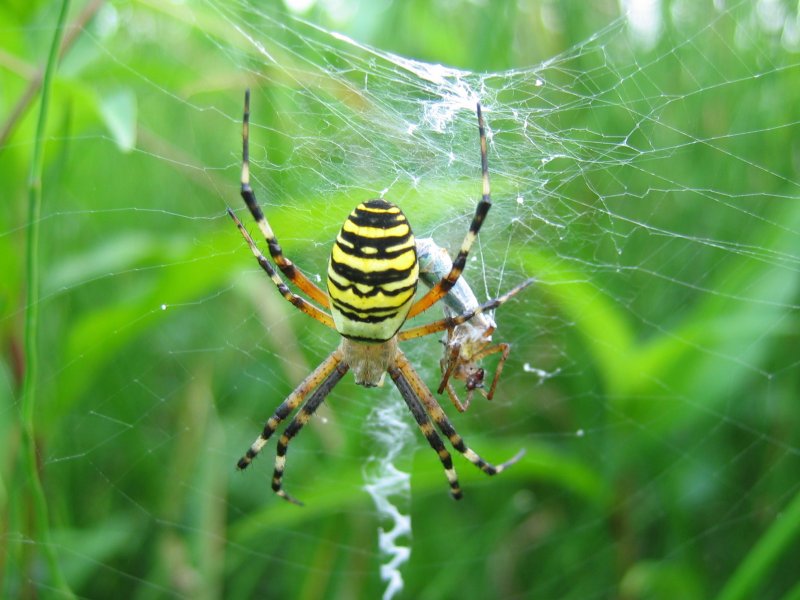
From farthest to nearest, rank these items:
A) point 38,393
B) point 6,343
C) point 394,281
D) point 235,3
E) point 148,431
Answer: point 148,431 < point 235,3 < point 38,393 < point 6,343 < point 394,281

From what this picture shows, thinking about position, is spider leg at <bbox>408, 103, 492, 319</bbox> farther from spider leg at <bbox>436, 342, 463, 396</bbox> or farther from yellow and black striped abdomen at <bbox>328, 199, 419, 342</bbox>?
spider leg at <bbox>436, 342, 463, 396</bbox>

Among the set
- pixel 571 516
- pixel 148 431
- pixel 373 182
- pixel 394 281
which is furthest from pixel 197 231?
pixel 571 516

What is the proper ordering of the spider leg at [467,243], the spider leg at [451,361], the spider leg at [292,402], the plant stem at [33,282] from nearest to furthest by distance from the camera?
the plant stem at [33,282], the spider leg at [467,243], the spider leg at [451,361], the spider leg at [292,402]

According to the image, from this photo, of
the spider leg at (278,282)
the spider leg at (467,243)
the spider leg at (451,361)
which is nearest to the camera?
the spider leg at (467,243)

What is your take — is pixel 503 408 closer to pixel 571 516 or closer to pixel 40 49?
pixel 571 516

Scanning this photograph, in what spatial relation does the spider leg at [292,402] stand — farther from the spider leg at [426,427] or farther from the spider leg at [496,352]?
the spider leg at [496,352]

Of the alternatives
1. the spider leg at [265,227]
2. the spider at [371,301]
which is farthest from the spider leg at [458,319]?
the spider leg at [265,227]

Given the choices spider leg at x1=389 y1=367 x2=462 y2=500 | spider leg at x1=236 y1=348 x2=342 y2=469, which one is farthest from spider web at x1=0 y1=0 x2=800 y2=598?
spider leg at x1=236 y1=348 x2=342 y2=469

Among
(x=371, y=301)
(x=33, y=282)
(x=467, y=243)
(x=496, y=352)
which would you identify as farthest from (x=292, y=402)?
(x=33, y=282)
